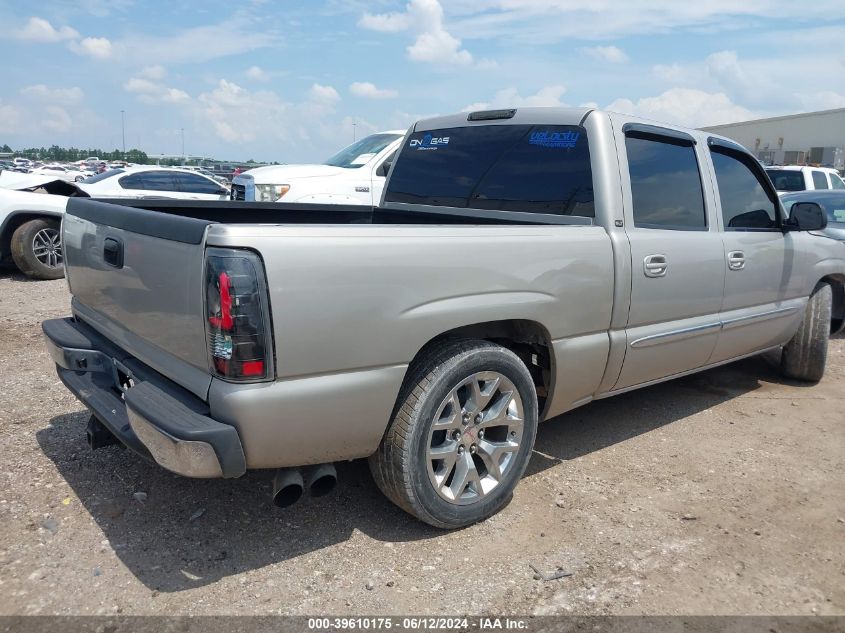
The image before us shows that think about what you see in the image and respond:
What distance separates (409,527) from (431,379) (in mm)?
788

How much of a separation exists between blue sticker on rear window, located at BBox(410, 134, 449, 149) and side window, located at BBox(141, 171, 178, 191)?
890 cm

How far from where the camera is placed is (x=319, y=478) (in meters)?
2.70

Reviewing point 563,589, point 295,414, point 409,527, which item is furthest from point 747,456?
point 295,414

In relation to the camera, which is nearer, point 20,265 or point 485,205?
point 485,205

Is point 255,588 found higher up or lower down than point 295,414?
lower down

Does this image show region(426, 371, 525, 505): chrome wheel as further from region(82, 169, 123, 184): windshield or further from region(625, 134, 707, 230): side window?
region(82, 169, 123, 184): windshield

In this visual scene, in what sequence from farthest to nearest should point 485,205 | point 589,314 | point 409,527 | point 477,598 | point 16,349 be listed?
1. point 16,349
2. point 485,205
3. point 589,314
4. point 409,527
5. point 477,598

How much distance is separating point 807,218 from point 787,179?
9.92 metres

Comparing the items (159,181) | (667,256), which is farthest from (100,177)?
(667,256)

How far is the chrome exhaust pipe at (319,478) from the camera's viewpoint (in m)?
2.71

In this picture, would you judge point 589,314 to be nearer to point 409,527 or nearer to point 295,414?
point 409,527

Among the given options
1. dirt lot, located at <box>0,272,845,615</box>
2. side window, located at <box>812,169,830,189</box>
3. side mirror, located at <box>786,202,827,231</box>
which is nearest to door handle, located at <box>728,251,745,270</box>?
side mirror, located at <box>786,202,827,231</box>

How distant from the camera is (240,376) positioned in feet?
7.78

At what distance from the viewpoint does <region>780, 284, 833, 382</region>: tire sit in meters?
5.21
